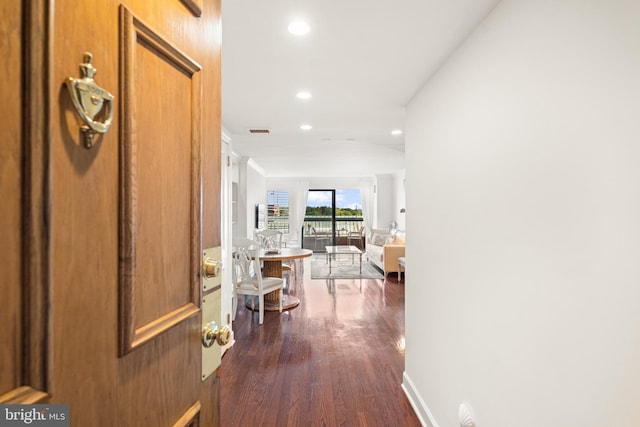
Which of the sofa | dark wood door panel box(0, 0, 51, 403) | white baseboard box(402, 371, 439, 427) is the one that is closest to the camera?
dark wood door panel box(0, 0, 51, 403)

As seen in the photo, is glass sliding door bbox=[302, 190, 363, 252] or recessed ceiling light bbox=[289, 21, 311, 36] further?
glass sliding door bbox=[302, 190, 363, 252]

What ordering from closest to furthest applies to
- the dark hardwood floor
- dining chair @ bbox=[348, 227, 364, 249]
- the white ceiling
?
the white ceiling < the dark hardwood floor < dining chair @ bbox=[348, 227, 364, 249]

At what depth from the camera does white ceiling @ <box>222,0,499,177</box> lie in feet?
4.66

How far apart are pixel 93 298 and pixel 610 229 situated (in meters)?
1.16

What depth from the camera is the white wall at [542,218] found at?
2.74ft

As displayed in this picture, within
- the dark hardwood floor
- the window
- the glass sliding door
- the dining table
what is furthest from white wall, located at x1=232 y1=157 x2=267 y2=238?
the glass sliding door

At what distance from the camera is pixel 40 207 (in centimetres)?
46

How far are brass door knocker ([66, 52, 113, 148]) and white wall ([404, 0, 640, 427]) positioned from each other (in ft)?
3.69

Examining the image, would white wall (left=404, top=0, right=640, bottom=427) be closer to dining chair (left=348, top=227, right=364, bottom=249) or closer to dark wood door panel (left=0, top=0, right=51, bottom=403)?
dark wood door panel (left=0, top=0, right=51, bottom=403)

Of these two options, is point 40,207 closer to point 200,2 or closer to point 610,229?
point 200,2

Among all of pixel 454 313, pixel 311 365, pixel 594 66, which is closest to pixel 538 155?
pixel 594 66

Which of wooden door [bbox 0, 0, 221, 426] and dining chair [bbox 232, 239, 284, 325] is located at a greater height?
wooden door [bbox 0, 0, 221, 426]

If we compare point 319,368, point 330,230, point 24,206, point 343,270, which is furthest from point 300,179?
point 24,206

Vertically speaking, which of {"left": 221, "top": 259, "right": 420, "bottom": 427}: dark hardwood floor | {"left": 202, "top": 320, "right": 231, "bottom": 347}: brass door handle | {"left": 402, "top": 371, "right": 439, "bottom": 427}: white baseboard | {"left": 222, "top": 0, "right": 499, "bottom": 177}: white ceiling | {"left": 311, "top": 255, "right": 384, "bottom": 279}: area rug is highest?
{"left": 222, "top": 0, "right": 499, "bottom": 177}: white ceiling
